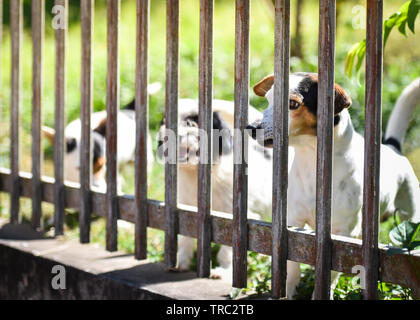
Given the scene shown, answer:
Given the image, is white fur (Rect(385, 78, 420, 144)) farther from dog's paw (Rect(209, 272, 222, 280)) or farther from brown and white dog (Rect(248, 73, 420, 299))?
dog's paw (Rect(209, 272, 222, 280))

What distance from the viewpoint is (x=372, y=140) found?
2.33 m

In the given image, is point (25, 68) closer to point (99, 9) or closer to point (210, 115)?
point (99, 9)

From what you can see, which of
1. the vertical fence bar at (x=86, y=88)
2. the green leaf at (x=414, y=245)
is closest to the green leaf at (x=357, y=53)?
the green leaf at (x=414, y=245)

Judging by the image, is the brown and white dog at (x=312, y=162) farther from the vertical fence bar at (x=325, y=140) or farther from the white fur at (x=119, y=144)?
the white fur at (x=119, y=144)

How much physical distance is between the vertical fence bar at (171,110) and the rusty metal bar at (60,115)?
0.89m

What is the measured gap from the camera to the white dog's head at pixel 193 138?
11.2 ft

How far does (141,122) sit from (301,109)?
94cm

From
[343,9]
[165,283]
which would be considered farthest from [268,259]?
[343,9]

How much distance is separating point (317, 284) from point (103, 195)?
4.95ft

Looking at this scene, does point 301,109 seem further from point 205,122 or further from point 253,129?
point 205,122

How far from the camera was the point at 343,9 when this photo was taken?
9.00m

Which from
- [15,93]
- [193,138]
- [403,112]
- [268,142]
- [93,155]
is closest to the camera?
[268,142]

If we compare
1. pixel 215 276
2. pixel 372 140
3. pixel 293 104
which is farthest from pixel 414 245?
pixel 215 276

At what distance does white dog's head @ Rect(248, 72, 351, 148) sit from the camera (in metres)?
2.67
